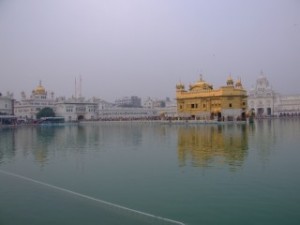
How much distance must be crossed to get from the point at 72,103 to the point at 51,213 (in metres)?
46.5

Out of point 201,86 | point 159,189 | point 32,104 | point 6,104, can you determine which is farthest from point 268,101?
point 159,189

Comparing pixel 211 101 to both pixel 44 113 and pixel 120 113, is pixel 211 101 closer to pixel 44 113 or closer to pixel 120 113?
pixel 44 113

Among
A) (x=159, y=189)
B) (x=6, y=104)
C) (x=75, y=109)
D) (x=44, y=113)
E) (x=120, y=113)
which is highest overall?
(x=6, y=104)

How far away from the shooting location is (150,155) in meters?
9.70

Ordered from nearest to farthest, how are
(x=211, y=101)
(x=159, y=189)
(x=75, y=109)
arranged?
1. (x=159, y=189)
2. (x=211, y=101)
3. (x=75, y=109)

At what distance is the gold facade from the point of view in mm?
31812

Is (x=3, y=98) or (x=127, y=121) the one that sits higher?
(x=3, y=98)

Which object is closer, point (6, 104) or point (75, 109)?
point (6, 104)

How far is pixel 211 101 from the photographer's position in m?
33.2

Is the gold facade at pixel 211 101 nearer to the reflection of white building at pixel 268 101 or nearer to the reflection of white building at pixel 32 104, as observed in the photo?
the reflection of white building at pixel 268 101

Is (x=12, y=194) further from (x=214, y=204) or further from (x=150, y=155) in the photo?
(x=150, y=155)

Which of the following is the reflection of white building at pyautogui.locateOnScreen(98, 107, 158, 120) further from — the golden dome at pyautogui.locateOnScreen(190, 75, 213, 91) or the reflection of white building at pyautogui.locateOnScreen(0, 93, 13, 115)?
the golden dome at pyautogui.locateOnScreen(190, 75, 213, 91)

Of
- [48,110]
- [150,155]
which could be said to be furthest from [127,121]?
[150,155]

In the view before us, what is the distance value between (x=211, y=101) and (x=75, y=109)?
2329 centimetres
